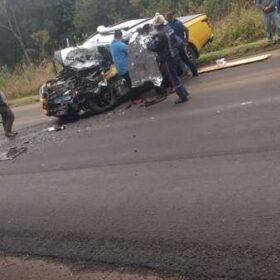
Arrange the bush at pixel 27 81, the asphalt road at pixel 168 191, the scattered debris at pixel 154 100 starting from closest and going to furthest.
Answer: the asphalt road at pixel 168 191 → the scattered debris at pixel 154 100 → the bush at pixel 27 81

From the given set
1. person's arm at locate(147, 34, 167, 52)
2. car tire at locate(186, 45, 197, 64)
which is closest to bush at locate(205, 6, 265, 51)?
car tire at locate(186, 45, 197, 64)

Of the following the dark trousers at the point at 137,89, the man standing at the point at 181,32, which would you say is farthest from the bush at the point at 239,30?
the dark trousers at the point at 137,89

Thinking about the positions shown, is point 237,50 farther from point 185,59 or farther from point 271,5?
point 185,59

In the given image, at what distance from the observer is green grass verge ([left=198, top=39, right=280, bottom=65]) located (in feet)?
51.2

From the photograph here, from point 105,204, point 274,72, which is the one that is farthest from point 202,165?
point 274,72

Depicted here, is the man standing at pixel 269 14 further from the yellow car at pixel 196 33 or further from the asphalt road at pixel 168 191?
the asphalt road at pixel 168 191

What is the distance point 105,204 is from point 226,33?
1173 centimetres

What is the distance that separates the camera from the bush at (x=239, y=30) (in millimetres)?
17516

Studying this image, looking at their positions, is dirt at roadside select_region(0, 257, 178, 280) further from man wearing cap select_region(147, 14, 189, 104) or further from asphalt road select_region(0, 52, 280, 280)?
man wearing cap select_region(147, 14, 189, 104)

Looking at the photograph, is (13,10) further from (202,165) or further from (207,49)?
(202,165)

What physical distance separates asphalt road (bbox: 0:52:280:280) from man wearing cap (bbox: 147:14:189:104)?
406 mm

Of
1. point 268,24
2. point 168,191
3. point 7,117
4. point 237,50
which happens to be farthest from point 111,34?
point 168,191

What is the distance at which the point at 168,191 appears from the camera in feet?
24.5

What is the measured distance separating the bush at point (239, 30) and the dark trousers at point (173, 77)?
207 inches
